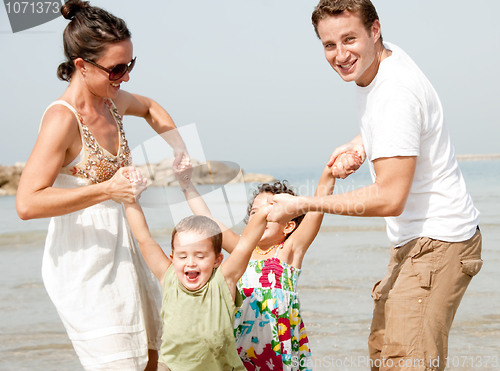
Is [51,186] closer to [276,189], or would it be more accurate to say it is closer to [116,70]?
[116,70]

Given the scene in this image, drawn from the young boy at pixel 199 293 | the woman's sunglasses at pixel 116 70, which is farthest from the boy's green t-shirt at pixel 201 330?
the woman's sunglasses at pixel 116 70

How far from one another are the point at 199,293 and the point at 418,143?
1.30 meters

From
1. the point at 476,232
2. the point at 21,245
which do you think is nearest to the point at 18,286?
the point at 21,245

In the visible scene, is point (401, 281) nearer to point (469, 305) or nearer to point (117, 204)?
point (117, 204)

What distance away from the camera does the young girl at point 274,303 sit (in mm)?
3241

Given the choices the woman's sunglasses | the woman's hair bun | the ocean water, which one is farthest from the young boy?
the woman's hair bun

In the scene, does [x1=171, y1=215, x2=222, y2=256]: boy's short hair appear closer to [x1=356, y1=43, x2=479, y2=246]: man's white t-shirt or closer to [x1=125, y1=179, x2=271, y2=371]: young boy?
[x1=125, y1=179, x2=271, y2=371]: young boy

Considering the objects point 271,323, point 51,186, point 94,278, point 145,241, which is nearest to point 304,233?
point 271,323

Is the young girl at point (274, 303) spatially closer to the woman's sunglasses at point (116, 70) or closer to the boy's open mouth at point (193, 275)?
the boy's open mouth at point (193, 275)

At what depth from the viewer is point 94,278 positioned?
2.61 m

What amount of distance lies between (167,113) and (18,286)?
5.52 m

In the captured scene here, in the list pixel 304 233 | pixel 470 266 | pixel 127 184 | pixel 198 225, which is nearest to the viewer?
pixel 127 184

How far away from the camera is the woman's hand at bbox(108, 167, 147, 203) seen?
7.94 feet

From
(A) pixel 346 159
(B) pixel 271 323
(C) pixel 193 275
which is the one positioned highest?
(A) pixel 346 159
